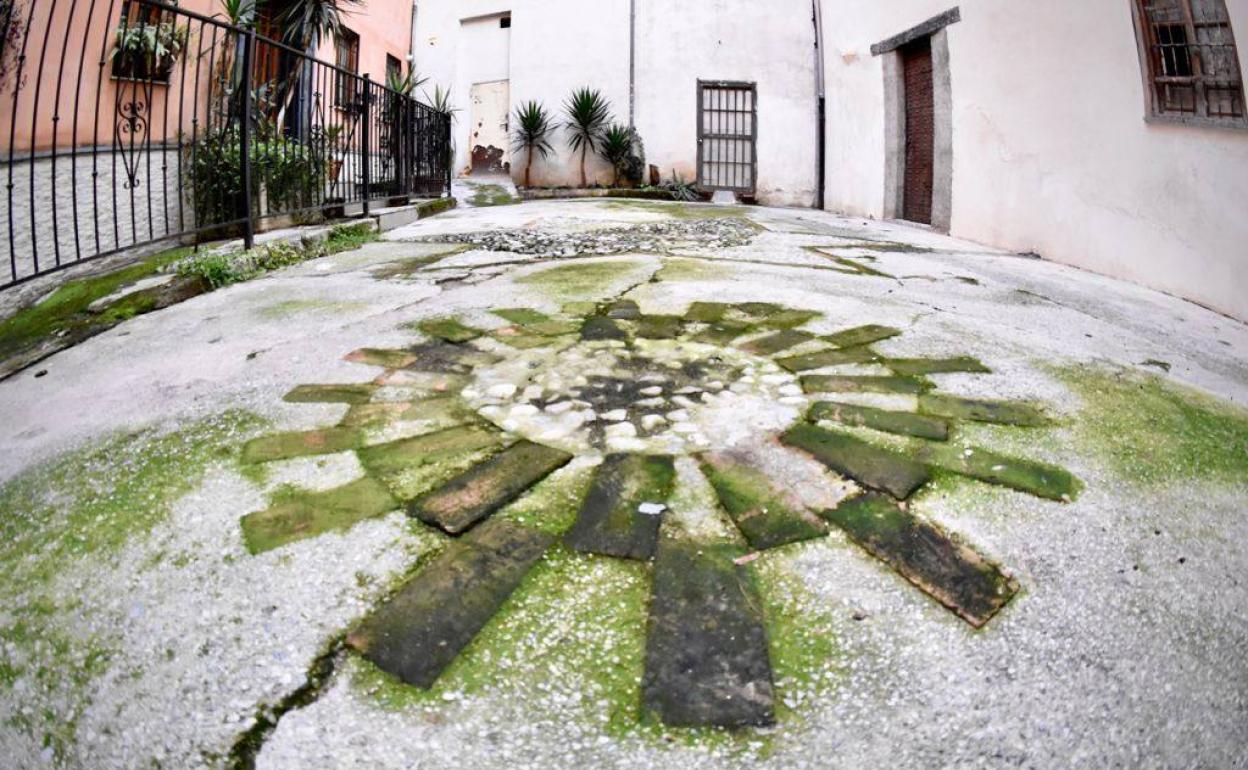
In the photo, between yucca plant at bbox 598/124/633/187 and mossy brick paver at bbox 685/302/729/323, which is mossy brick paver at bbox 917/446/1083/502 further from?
yucca plant at bbox 598/124/633/187

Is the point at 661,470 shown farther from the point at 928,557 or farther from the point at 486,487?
the point at 928,557

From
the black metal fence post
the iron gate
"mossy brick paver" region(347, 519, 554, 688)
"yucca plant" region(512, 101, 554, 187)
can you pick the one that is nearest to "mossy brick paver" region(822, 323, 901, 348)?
"mossy brick paver" region(347, 519, 554, 688)

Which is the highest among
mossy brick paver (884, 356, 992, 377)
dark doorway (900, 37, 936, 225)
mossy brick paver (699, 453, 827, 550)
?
dark doorway (900, 37, 936, 225)

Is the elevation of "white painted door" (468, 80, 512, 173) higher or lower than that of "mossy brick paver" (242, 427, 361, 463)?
higher

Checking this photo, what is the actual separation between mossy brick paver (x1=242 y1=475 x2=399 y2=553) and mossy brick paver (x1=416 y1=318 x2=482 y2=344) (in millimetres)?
1077

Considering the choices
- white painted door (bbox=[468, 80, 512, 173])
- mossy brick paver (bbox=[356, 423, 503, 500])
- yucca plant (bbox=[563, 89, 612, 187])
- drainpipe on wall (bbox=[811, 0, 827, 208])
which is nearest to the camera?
mossy brick paver (bbox=[356, 423, 503, 500])

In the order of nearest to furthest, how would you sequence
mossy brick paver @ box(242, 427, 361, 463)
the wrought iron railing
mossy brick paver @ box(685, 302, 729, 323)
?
mossy brick paver @ box(242, 427, 361, 463) → mossy brick paver @ box(685, 302, 729, 323) → the wrought iron railing

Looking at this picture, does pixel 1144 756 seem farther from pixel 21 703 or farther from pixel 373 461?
pixel 21 703

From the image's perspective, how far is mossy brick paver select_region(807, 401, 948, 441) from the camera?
1.90 metres

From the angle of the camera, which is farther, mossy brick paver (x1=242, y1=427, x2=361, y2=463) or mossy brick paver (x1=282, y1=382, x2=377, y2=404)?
mossy brick paver (x1=282, y1=382, x2=377, y2=404)

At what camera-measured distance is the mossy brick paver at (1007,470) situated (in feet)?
5.42

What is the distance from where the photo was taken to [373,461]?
1.73m

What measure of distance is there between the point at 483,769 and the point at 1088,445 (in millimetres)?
1570

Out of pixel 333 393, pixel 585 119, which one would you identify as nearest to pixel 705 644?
pixel 333 393
